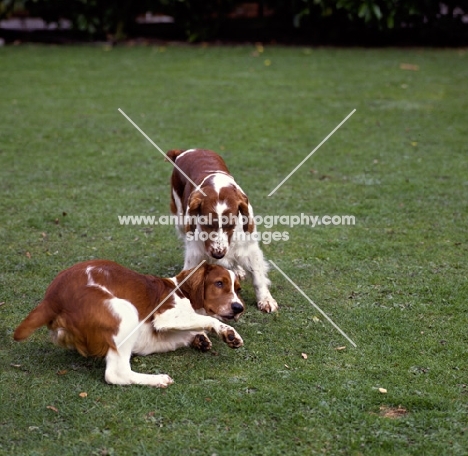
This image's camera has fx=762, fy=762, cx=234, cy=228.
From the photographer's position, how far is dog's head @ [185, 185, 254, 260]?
5.37 meters

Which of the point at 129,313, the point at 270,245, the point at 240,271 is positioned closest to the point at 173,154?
the point at 270,245

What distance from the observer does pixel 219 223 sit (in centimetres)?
537

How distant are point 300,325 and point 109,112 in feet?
23.9

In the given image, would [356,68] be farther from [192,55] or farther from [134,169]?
[134,169]

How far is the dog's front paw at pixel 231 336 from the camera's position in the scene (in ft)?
15.8

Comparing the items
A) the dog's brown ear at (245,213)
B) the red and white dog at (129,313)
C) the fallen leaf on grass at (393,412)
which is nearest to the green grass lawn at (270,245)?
the fallen leaf on grass at (393,412)

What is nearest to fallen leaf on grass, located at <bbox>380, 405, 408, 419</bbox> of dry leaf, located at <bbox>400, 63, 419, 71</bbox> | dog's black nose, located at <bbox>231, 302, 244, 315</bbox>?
dog's black nose, located at <bbox>231, 302, 244, 315</bbox>

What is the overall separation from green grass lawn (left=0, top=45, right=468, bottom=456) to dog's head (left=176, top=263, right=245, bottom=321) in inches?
10.1

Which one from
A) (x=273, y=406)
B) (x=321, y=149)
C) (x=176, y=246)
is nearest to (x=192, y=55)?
(x=321, y=149)

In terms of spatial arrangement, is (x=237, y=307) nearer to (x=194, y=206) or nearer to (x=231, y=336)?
(x=231, y=336)

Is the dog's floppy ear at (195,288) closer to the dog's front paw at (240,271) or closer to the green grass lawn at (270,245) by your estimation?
the green grass lawn at (270,245)

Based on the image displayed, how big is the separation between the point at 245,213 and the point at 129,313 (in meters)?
1.39

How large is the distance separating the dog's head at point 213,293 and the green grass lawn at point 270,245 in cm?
26

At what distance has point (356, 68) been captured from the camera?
47.7ft
